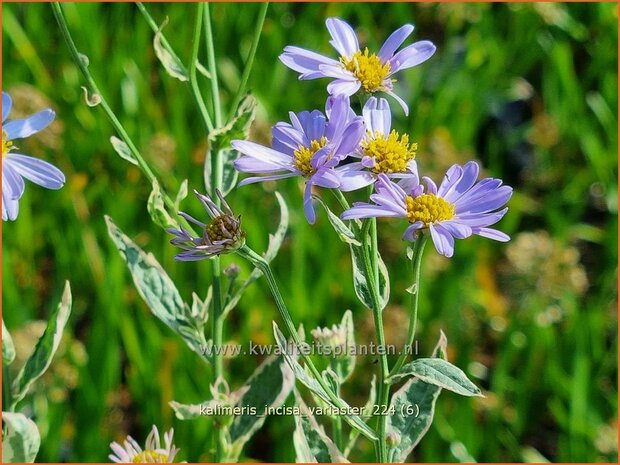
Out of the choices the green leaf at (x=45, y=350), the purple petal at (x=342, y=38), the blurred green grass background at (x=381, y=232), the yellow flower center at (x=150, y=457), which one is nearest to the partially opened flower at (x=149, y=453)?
the yellow flower center at (x=150, y=457)

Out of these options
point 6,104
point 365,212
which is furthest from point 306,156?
point 6,104

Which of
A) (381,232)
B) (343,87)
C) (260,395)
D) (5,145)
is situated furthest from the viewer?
(381,232)

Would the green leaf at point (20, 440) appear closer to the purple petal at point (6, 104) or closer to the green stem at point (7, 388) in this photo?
the green stem at point (7, 388)

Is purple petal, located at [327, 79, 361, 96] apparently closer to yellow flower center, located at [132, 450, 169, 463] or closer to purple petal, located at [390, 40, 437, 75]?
purple petal, located at [390, 40, 437, 75]

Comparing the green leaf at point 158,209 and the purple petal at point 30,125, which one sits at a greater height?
the purple petal at point 30,125

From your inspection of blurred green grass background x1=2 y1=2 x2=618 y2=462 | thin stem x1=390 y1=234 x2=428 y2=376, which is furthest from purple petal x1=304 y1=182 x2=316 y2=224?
blurred green grass background x1=2 y1=2 x2=618 y2=462

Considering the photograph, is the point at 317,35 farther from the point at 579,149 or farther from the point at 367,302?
the point at 367,302

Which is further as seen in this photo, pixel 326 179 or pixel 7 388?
pixel 7 388

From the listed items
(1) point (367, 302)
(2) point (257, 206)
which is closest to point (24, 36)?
(2) point (257, 206)

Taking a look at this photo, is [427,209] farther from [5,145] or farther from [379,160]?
[5,145]
